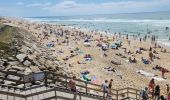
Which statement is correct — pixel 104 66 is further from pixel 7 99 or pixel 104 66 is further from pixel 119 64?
pixel 7 99

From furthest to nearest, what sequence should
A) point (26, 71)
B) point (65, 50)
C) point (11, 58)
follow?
point (65, 50) < point (11, 58) < point (26, 71)

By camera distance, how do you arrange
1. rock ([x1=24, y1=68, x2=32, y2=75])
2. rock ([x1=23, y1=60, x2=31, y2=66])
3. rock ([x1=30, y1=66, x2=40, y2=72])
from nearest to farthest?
1. rock ([x1=24, y1=68, x2=32, y2=75])
2. rock ([x1=30, y1=66, x2=40, y2=72])
3. rock ([x1=23, y1=60, x2=31, y2=66])

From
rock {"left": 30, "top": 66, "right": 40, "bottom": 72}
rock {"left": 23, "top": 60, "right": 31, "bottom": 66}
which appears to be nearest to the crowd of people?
rock {"left": 30, "top": 66, "right": 40, "bottom": 72}

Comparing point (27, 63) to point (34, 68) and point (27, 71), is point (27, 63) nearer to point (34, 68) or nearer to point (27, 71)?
point (34, 68)

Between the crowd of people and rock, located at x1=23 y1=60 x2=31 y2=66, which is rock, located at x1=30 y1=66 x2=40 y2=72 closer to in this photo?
rock, located at x1=23 y1=60 x2=31 y2=66

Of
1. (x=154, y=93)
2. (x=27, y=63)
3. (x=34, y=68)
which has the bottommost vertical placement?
(x=154, y=93)

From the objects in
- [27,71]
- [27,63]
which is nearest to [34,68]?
[27,63]

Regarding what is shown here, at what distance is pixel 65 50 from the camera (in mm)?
49062

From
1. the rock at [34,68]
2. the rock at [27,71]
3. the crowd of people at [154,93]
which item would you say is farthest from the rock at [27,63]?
the crowd of people at [154,93]

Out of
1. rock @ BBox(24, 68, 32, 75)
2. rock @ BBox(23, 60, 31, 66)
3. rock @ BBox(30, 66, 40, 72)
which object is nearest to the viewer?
rock @ BBox(24, 68, 32, 75)

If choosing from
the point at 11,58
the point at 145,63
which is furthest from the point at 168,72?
the point at 11,58

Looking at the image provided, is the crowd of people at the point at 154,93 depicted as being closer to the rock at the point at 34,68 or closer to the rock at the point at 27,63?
the rock at the point at 34,68

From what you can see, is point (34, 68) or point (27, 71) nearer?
point (27, 71)

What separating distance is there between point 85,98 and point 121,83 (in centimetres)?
1566
